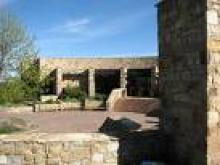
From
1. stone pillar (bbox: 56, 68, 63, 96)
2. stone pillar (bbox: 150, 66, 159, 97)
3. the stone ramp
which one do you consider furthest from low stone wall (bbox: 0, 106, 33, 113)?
stone pillar (bbox: 150, 66, 159, 97)

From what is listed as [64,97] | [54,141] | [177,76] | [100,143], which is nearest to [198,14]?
[177,76]

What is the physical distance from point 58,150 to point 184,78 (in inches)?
105

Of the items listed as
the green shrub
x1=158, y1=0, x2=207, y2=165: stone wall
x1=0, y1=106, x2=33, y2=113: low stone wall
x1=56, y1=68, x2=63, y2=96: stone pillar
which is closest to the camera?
x1=158, y1=0, x2=207, y2=165: stone wall

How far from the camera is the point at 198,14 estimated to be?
23.0 ft

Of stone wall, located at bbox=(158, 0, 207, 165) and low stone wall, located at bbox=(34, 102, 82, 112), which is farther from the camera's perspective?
low stone wall, located at bbox=(34, 102, 82, 112)

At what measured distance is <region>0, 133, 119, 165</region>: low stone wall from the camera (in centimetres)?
710

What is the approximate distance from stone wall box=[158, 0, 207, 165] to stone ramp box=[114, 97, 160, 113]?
2038 centimetres

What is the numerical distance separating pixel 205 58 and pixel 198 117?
3.36ft

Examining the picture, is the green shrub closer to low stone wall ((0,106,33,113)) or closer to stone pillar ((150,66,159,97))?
low stone wall ((0,106,33,113))

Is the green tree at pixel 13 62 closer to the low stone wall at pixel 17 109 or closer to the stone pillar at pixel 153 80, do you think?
the low stone wall at pixel 17 109

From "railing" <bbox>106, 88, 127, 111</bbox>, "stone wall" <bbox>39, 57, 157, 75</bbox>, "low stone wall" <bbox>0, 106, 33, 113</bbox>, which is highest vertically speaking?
"stone wall" <bbox>39, 57, 157, 75</bbox>

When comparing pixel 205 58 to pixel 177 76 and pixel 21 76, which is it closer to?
pixel 177 76

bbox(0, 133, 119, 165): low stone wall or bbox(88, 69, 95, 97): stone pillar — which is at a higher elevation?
bbox(88, 69, 95, 97): stone pillar

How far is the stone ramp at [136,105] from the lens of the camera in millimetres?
29819
